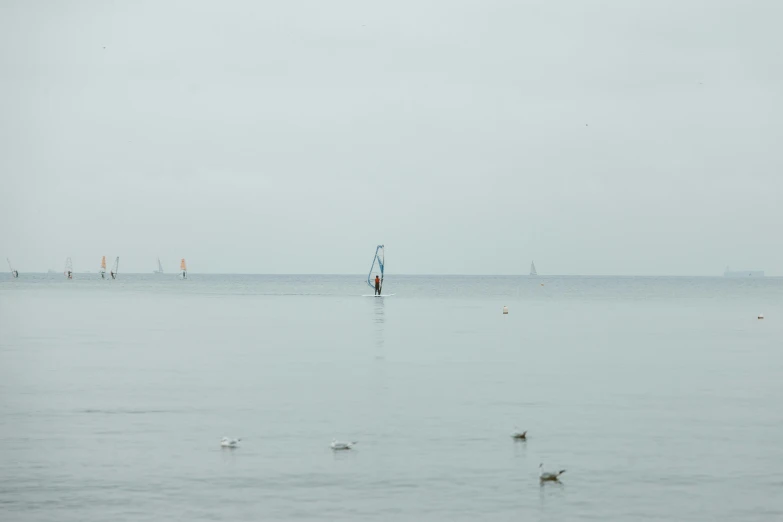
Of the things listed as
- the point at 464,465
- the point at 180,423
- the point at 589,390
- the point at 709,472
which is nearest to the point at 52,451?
the point at 180,423

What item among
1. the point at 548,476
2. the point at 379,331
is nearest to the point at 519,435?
the point at 548,476

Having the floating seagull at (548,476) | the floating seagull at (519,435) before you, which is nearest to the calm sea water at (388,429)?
the floating seagull at (548,476)

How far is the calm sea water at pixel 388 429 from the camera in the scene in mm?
18531

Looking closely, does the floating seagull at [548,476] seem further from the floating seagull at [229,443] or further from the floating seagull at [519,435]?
the floating seagull at [229,443]

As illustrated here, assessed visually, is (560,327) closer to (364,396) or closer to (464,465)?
(364,396)

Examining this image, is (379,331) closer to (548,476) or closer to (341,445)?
(341,445)

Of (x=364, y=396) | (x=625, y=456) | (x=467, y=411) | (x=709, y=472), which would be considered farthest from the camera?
(x=364, y=396)

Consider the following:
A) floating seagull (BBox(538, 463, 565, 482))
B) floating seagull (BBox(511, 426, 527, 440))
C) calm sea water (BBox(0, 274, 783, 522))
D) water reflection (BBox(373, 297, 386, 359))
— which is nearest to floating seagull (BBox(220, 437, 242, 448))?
calm sea water (BBox(0, 274, 783, 522))

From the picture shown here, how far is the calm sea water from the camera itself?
1853cm

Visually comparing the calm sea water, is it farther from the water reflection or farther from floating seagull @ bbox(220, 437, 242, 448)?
the water reflection

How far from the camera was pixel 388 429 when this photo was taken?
2611 centimetres

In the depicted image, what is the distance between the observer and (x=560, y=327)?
7281cm

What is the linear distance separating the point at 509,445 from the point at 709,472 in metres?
4.83

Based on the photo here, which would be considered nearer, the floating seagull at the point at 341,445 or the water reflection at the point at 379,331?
the floating seagull at the point at 341,445
